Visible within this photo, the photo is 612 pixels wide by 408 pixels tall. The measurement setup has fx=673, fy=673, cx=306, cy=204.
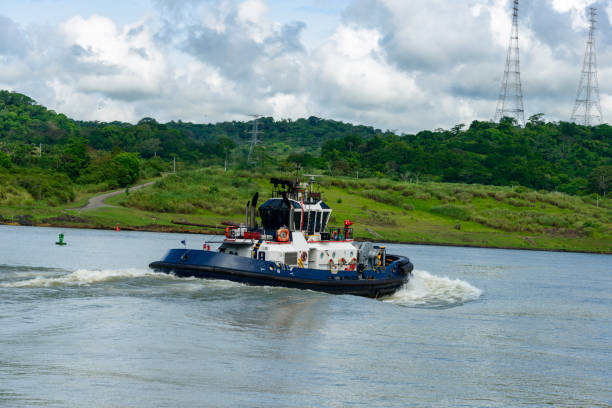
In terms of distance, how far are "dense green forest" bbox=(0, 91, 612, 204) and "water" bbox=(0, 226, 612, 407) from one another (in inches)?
2686

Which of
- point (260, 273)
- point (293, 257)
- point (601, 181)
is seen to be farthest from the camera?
point (601, 181)

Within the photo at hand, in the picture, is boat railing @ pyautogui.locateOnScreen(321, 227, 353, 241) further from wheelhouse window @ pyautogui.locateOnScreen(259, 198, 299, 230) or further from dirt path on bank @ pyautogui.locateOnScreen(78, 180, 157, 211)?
dirt path on bank @ pyautogui.locateOnScreen(78, 180, 157, 211)

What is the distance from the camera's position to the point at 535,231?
97438 millimetres

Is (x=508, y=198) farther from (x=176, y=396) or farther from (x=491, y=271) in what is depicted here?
(x=176, y=396)

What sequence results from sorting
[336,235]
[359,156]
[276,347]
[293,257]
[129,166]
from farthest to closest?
[359,156] < [129,166] < [336,235] < [293,257] < [276,347]

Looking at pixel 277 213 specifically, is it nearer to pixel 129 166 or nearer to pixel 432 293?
pixel 432 293

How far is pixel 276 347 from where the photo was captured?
18.2 m

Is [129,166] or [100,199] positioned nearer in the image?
[100,199]

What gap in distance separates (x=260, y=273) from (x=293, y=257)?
2117 millimetres

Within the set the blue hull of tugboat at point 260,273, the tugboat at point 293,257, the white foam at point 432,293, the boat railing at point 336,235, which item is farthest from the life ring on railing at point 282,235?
the white foam at point 432,293

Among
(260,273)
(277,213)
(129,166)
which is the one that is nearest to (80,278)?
(260,273)

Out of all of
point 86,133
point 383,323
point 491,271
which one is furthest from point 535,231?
point 86,133

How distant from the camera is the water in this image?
13852 mm

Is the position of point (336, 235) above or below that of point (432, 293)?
above
